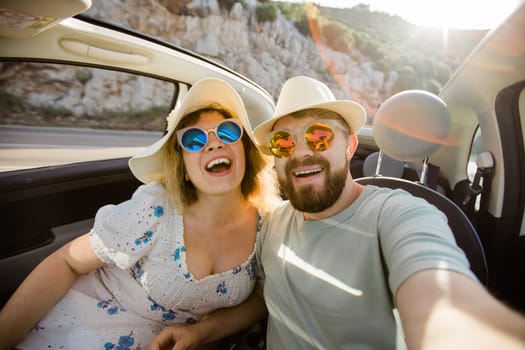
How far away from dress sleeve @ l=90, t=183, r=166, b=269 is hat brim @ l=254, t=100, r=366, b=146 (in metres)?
0.73

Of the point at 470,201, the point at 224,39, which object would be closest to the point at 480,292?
the point at 470,201

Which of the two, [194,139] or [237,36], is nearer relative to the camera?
[194,139]

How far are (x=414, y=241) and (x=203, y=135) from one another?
113 cm

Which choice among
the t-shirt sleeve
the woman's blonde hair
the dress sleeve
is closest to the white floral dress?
the dress sleeve

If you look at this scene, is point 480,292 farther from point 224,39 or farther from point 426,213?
point 224,39

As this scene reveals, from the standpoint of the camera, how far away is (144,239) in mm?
1578

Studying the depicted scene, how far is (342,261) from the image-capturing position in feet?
4.34

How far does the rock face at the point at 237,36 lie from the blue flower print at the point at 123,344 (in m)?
20.2

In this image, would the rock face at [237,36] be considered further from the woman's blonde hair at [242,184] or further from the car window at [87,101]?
the woman's blonde hair at [242,184]

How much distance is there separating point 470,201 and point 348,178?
1.71 m

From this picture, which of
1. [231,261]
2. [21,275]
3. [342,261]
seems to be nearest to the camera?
[342,261]

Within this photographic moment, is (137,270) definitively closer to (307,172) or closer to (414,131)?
(307,172)

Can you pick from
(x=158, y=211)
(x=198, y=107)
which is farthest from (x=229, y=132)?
(x=158, y=211)

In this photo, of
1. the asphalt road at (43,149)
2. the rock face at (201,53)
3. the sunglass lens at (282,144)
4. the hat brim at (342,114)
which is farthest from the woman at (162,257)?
the rock face at (201,53)
